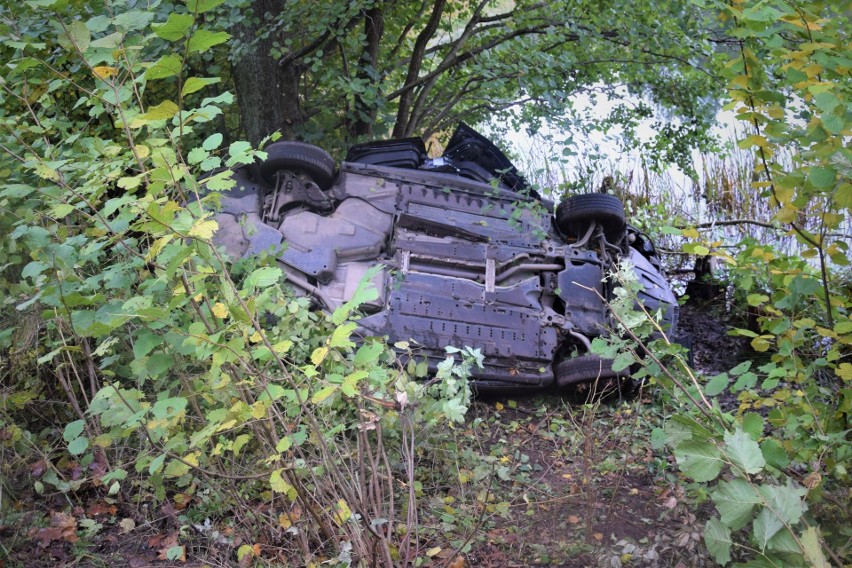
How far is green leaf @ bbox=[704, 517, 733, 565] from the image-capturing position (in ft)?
8.70

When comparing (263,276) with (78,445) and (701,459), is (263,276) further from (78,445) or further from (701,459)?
(701,459)

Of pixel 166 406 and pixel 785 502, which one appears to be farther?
pixel 166 406

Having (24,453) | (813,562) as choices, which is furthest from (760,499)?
(24,453)

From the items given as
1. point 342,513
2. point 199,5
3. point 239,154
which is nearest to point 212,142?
point 239,154

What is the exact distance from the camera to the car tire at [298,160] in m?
6.20

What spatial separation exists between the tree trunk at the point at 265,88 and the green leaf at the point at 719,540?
18.2 ft

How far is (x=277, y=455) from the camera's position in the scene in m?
3.02

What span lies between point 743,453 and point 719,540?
0.96 feet

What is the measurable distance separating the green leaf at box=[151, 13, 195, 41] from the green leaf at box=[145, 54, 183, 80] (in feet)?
0.20

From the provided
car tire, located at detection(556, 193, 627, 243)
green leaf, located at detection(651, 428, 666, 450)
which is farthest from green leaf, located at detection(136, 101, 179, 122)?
car tire, located at detection(556, 193, 627, 243)

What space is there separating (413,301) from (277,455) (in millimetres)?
3036

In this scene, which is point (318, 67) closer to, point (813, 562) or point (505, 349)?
point (505, 349)

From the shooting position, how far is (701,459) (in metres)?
2.69

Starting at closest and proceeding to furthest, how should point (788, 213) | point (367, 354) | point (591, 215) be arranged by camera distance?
point (367, 354) → point (788, 213) → point (591, 215)
